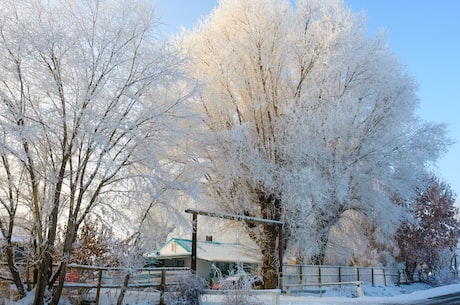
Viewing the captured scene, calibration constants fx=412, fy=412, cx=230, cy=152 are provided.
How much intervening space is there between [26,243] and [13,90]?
13.2 feet

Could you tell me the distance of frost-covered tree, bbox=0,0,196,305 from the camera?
9625mm

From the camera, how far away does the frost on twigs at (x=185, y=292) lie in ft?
37.5

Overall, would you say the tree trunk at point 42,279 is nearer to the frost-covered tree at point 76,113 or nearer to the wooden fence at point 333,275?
the frost-covered tree at point 76,113

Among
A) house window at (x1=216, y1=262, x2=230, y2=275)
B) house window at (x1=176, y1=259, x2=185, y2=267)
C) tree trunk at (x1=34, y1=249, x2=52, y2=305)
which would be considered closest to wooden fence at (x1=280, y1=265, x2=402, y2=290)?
tree trunk at (x1=34, y1=249, x2=52, y2=305)

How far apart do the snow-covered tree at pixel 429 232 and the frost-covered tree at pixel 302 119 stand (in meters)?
6.53

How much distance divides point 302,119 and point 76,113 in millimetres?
9594

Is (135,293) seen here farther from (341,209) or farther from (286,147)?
(341,209)

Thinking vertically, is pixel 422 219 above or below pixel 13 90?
below

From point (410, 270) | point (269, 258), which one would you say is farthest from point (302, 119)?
point (410, 270)

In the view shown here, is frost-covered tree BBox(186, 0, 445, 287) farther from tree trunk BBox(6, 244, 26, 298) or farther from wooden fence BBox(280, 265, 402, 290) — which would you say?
Answer: tree trunk BBox(6, 244, 26, 298)

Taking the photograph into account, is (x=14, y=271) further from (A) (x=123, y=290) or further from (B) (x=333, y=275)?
(B) (x=333, y=275)

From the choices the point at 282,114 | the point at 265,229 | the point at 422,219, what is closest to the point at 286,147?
the point at 282,114

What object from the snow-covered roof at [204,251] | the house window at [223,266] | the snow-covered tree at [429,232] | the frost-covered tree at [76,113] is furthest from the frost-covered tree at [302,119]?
the house window at [223,266]

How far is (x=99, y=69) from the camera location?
34.1ft
